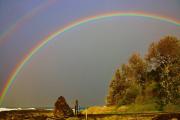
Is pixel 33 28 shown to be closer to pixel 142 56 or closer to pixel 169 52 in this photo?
pixel 142 56

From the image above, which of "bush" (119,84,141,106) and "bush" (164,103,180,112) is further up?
"bush" (119,84,141,106)

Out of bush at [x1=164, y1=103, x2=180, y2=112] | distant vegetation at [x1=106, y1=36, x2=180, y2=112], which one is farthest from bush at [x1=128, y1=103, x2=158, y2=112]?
bush at [x1=164, y1=103, x2=180, y2=112]

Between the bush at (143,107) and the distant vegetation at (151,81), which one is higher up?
the distant vegetation at (151,81)

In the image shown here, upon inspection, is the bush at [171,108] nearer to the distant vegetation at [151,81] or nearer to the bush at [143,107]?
the distant vegetation at [151,81]

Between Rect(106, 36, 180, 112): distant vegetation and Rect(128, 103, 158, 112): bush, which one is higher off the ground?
Rect(106, 36, 180, 112): distant vegetation

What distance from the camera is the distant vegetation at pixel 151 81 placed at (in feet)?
11.7

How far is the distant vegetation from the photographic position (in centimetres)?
356

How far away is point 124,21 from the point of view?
12.6 feet

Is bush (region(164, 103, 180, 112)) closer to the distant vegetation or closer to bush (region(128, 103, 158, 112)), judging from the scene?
the distant vegetation

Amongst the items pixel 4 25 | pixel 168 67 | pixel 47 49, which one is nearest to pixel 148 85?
pixel 168 67

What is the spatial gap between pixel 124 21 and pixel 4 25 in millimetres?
1549

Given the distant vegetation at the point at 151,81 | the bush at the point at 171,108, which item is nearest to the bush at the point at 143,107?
the distant vegetation at the point at 151,81

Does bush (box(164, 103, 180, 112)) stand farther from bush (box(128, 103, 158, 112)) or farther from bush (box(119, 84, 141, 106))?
bush (box(119, 84, 141, 106))

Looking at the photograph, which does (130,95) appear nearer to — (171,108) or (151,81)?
(151,81)
